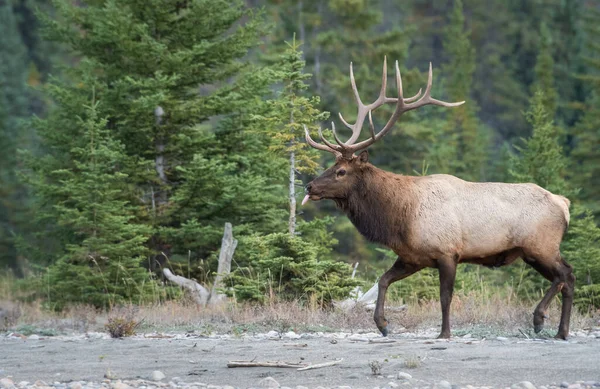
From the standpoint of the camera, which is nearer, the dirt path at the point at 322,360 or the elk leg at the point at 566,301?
the dirt path at the point at 322,360

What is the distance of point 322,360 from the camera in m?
8.18

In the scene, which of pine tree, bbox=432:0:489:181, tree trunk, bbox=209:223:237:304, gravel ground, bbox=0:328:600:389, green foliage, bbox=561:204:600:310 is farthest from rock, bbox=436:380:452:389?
pine tree, bbox=432:0:489:181

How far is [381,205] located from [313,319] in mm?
1677

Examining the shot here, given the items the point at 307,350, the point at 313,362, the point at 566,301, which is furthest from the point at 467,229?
the point at 313,362

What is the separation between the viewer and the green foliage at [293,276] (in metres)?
12.4

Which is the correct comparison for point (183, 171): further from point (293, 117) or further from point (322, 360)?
point (322, 360)

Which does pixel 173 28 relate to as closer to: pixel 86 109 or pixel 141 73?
pixel 141 73

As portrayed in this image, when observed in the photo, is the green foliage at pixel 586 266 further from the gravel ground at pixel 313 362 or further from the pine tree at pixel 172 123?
the pine tree at pixel 172 123

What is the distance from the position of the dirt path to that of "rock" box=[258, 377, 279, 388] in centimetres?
A: 7

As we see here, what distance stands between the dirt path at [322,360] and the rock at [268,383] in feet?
0.24

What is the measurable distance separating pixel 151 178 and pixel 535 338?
894 centimetres

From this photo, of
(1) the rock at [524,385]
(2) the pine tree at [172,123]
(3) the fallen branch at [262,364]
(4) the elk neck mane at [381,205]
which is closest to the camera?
(1) the rock at [524,385]

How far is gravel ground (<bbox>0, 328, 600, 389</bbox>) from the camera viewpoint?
7.32 m

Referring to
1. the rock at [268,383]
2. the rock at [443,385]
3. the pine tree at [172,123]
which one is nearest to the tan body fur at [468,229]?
the rock at [443,385]
